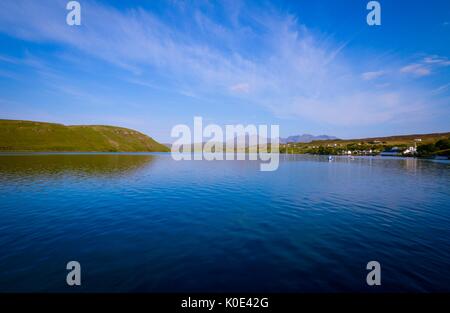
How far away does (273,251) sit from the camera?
49.9ft

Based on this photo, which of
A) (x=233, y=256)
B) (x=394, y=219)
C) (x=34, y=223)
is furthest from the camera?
(x=394, y=219)

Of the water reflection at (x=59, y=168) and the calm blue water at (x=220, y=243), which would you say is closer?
the calm blue water at (x=220, y=243)

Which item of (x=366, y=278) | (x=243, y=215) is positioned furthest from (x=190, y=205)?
(x=366, y=278)

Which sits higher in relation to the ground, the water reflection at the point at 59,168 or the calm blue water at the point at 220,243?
the water reflection at the point at 59,168

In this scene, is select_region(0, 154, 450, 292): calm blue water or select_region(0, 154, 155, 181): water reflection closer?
select_region(0, 154, 450, 292): calm blue water

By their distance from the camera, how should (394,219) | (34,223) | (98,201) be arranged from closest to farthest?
(34,223) < (394,219) < (98,201)

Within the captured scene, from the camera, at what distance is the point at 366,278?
1199 centimetres

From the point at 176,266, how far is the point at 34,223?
664 inches

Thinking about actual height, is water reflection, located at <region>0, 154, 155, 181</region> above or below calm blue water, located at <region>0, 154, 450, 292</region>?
above

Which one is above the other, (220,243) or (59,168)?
(59,168)

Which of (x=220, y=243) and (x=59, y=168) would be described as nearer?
(x=220, y=243)
